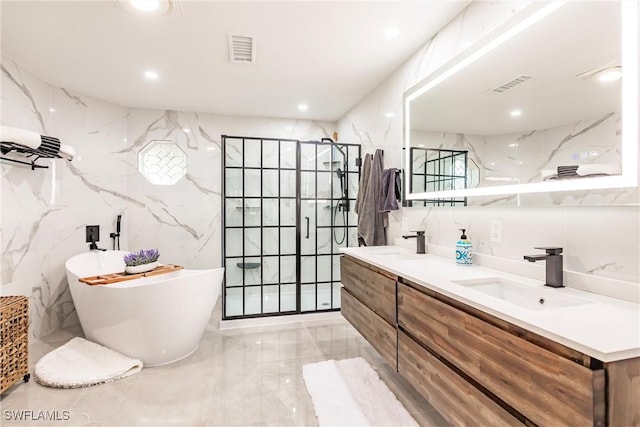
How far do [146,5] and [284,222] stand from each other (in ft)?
A: 7.14

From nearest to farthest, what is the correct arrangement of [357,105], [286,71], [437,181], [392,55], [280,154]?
1. [437,181]
2. [392,55]
3. [286,71]
4. [280,154]
5. [357,105]

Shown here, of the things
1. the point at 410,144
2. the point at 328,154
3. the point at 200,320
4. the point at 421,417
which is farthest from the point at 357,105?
the point at 421,417

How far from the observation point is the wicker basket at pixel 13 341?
6.45 ft

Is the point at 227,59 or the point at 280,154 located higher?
the point at 227,59

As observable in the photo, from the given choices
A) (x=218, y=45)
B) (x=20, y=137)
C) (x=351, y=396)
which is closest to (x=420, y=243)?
(x=351, y=396)

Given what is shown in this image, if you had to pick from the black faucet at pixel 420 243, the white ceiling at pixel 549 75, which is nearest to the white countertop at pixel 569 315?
the black faucet at pixel 420 243

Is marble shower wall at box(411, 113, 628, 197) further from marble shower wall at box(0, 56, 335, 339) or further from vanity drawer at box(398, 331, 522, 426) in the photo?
marble shower wall at box(0, 56, 335, 339)

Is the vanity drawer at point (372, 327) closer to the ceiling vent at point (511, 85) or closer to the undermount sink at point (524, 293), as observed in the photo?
the undermount sink at point (524, 293)

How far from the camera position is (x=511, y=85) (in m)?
1.69

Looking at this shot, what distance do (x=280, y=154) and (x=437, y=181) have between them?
176 centimetres

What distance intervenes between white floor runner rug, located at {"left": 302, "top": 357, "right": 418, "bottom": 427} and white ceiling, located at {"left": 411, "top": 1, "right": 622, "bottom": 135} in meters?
1.72

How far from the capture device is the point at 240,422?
179cm

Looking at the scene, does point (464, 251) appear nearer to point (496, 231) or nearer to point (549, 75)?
point (496, 231)

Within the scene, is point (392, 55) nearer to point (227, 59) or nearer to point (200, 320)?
point (227, 59)
